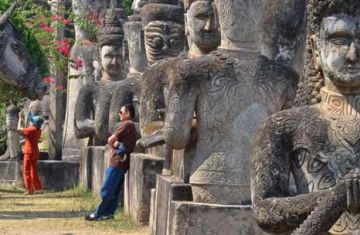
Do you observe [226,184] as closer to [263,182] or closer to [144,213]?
[263,182]

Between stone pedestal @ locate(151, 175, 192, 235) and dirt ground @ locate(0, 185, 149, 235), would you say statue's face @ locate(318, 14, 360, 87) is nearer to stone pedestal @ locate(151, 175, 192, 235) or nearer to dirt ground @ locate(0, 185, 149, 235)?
stone pedestal @ locate(151, 175, 192, 235)

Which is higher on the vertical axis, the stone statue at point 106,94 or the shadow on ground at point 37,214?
the stone statue at point 106,94

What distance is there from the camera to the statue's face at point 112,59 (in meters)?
18.0

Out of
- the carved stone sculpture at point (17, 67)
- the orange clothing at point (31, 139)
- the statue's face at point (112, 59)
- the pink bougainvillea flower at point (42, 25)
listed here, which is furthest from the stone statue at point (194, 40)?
the pink bougainvillea flower at point (42, 25)

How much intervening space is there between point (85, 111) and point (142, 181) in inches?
191

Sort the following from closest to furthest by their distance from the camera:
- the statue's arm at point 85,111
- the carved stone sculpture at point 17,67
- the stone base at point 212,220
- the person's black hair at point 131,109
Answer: the stone base at point 212,220
the carved stone sculpture at point 17,67
the person's black hair at point 131,109
the statue's arm at point 85,111

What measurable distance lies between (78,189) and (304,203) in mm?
14880

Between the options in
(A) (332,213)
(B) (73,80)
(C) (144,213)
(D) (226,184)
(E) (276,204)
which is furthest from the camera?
(B) (73,80)

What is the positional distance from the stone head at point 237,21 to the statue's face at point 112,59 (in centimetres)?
837

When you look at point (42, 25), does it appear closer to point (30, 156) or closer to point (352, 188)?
point (30, 156)

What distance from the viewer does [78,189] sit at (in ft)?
67.3

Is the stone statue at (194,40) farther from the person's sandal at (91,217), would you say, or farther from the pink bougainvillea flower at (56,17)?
the pink bougainvillea flower at (56,17)

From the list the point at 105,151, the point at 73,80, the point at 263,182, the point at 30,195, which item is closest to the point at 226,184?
the point at 263,182

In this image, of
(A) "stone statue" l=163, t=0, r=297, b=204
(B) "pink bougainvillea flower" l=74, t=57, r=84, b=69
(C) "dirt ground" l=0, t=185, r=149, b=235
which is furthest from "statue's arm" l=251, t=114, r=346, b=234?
(B) "pink bougainvillea flower" l=74, t=57, r=84, b=69
